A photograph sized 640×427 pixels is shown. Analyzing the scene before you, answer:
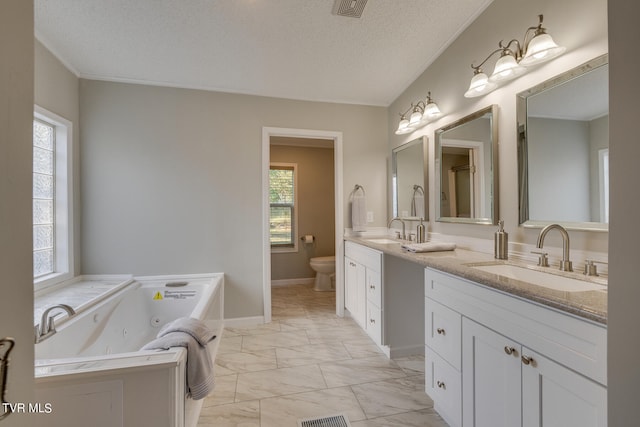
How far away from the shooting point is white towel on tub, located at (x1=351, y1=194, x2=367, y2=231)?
314cm

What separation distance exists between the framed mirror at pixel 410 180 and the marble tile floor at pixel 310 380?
51.7 inches

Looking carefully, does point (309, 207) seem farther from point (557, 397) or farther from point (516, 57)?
point (557, 397)

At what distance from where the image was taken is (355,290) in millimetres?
2797

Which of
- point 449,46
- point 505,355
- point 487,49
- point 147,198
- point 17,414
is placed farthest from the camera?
point 147,198

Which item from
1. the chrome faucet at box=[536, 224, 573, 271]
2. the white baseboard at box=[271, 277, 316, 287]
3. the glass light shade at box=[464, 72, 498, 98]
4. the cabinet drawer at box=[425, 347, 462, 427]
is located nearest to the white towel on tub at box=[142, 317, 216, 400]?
the cabinet drawer at box=[425, 347, 462, 427]

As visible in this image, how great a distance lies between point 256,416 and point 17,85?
1.81 meters

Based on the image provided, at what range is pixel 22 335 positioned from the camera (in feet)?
2.06

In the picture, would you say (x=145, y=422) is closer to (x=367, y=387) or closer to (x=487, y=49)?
(x=367, y=387)

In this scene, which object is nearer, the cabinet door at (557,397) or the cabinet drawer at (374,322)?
the cabinet door at (557,397)


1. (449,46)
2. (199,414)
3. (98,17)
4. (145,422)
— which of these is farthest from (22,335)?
(449,46)

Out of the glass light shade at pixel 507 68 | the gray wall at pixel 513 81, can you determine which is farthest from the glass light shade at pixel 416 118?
the glass light shade at pixel 507 68

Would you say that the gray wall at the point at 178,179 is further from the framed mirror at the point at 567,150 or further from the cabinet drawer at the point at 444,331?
the framed mirror at the point at 567,150

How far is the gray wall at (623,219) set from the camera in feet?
1.68

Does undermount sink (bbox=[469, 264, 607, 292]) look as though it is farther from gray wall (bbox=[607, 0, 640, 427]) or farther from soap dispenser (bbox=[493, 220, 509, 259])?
gray wall (bbox=[607, 0, 640, 427])
